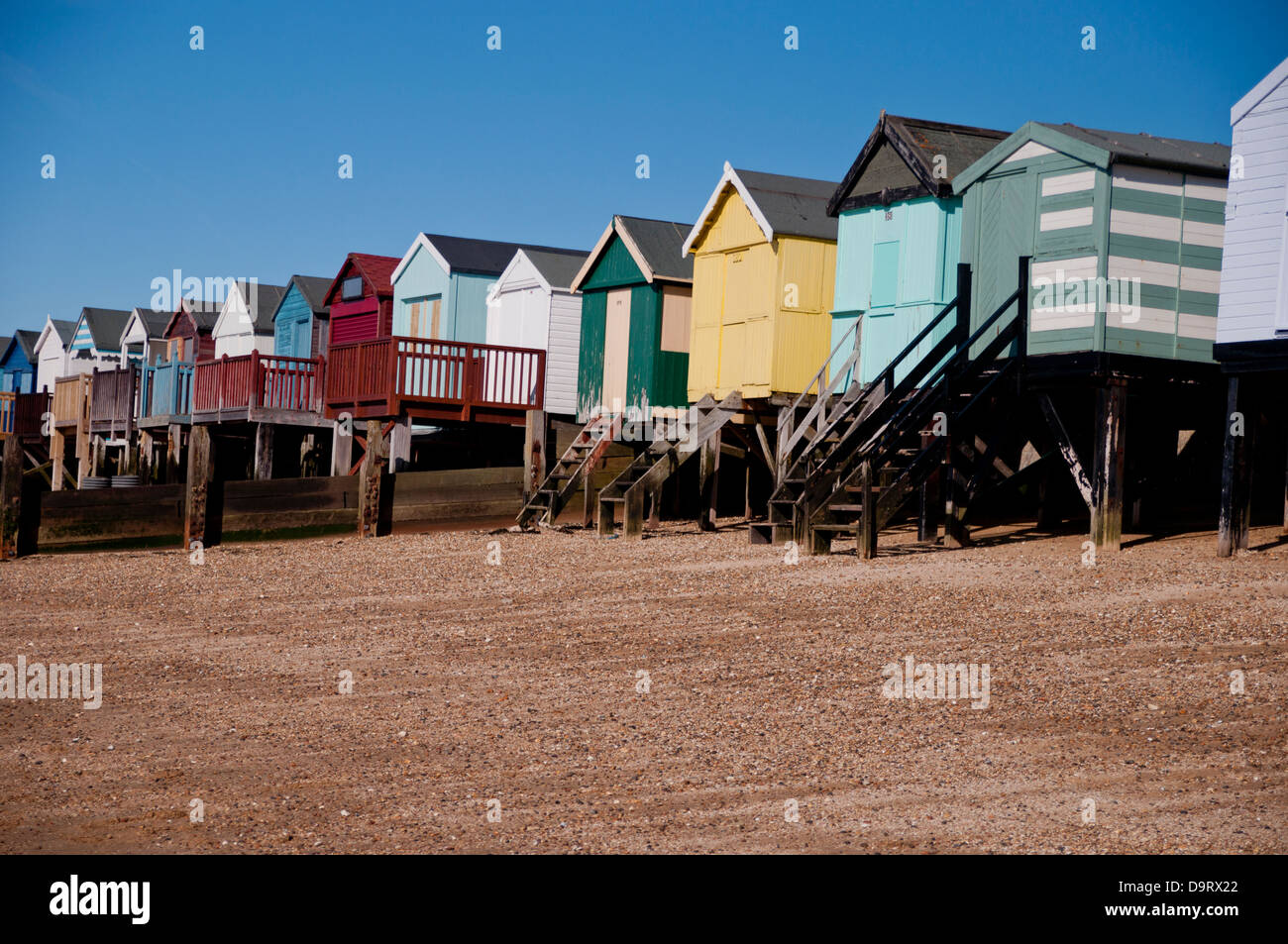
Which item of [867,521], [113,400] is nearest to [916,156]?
[867,521]

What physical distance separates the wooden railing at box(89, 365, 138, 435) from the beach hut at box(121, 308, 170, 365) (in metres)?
9.78

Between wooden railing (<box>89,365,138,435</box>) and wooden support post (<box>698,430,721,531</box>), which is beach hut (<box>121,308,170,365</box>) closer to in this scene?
wooden railing (<box>89,365,138,435</box>)

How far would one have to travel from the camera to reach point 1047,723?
9461 millimetres

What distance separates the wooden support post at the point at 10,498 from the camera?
68.1 ft

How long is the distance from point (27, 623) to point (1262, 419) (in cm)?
1456

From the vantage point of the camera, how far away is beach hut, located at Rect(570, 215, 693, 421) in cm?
2531

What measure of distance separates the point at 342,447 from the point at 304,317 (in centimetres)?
1233

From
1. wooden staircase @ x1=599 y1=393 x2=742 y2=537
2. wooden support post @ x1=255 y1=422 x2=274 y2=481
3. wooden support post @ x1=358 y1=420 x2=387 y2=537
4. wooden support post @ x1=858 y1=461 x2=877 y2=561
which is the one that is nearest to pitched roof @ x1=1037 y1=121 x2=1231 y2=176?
wooden support post @ x1=858 y1=461 x2=877 y2=561

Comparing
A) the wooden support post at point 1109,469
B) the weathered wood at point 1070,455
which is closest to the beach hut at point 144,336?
the weathered wood at point 1070,455

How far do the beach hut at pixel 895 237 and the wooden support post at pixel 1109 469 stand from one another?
3.05 meters

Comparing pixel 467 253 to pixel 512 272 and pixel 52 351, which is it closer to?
pixel 512 272

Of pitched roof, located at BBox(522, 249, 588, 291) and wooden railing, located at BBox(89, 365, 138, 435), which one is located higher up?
pitched roof, located at BBox(522, 249, 588, 291)

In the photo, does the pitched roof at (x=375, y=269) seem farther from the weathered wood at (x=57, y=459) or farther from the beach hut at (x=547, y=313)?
the weathered wood at (x=57, y=459)

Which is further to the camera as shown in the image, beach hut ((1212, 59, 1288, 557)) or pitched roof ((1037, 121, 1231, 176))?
pitched roof ((1037, 121, 1231, 176))
